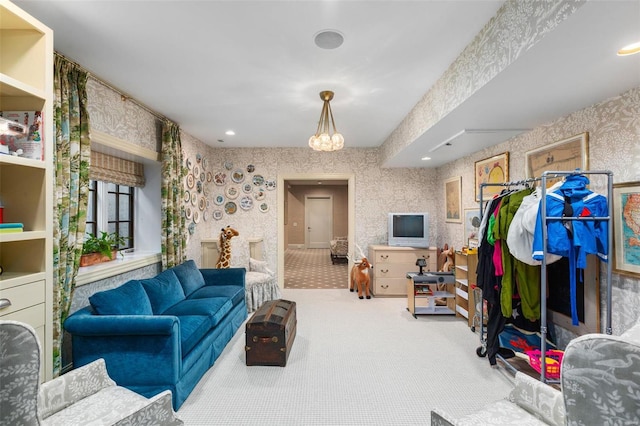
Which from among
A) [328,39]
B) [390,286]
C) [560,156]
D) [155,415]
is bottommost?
[390,286]

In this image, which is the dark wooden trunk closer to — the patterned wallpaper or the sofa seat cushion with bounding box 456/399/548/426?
the patterned wallpaper

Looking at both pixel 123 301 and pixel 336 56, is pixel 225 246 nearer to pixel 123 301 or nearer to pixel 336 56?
pixel 123 301

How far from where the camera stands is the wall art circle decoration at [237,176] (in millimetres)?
5191

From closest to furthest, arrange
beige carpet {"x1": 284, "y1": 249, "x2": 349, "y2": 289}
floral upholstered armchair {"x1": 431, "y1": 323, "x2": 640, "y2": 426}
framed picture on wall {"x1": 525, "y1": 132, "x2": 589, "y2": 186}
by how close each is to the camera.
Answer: floral upholstered armchair {"x1": 431, "y1": 323, "x2": 640, "y2": 426}, framed picture on wall {"x1": 525, "y1": 132, "x2": 589, "y2": 186}, beige carpet {"x1": 284, "y1": 249, "x2": 349, "y2": 289}

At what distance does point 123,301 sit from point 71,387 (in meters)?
0.89

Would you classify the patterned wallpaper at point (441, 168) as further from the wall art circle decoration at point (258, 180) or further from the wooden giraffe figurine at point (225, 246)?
the wooden giraffe figurine at point (225, 246)

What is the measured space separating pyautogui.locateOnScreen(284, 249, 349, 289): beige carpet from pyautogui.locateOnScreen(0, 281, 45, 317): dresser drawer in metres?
4.10

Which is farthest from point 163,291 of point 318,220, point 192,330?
point 318,220

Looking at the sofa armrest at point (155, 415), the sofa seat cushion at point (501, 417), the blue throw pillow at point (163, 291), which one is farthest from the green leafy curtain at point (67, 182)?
the sofa seat cushion at point (501, 417)

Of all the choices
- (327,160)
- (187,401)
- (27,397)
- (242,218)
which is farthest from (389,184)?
(27,397)

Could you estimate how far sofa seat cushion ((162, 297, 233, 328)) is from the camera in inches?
104

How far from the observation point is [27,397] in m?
0.88

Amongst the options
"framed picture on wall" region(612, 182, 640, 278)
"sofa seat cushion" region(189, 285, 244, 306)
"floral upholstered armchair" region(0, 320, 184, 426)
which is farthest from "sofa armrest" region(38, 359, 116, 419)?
"framed picture on wall" region(612, 182, 640, 278)

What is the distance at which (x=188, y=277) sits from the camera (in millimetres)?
3408
